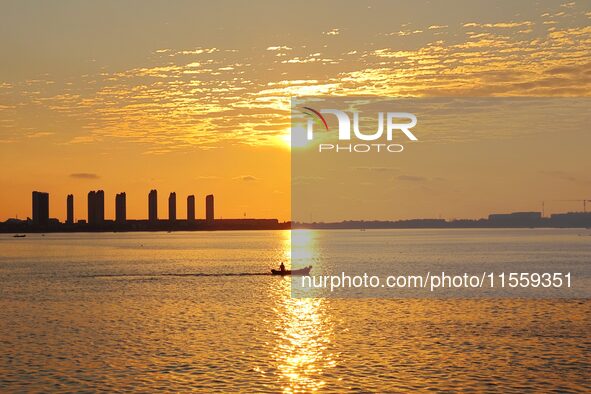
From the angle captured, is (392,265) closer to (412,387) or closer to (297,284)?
(297,284)

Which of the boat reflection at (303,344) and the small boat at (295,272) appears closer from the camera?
the boat reflection at (303,344)

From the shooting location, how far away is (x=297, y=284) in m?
127

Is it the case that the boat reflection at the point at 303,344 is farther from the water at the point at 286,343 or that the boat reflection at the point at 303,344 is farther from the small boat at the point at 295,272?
the small boat at the point at 295,272

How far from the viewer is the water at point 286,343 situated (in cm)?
4738

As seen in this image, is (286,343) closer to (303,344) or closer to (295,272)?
(303,344)

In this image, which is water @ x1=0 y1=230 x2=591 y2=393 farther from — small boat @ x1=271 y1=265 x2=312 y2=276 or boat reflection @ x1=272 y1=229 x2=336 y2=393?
small boat @ x1=271 y1=265 x2=312 y2=276

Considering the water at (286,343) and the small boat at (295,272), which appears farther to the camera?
the small boat at (295,272)

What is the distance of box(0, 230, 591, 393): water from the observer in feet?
155

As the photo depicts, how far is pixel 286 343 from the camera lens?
62438 mm

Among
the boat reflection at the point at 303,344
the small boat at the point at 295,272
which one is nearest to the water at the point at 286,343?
the boat reflection at the point at 303,344

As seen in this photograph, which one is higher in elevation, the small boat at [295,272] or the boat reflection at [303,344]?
the small boat at [295,272]

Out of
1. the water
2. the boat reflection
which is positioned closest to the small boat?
the water

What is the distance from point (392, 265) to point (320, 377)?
440 ft

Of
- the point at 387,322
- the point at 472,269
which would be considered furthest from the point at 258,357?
the point at 472,269
